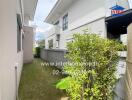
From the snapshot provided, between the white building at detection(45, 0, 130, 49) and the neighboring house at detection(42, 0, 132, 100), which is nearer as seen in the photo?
the neighboring house at detection(42, 0, 132, 100)

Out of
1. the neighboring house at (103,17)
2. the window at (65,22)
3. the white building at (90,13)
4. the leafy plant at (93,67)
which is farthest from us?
the window at (65,22)

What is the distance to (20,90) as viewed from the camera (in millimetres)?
6094

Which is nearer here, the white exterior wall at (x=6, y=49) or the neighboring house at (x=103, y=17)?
the white exterior wall at (x=6, y=49)

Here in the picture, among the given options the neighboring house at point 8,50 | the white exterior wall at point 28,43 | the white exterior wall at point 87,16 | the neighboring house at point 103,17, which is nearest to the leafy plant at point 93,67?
the neighboring house at point 103,17

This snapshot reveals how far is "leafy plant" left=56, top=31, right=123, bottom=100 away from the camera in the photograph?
4008mm

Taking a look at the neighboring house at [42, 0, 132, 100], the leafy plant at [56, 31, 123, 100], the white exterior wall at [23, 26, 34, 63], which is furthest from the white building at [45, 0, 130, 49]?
the white exterior wall at [23, 26, 34, 63]

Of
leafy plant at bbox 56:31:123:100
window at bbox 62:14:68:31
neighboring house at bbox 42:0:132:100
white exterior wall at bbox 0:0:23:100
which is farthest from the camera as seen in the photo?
window at bbox 62:14:68:31

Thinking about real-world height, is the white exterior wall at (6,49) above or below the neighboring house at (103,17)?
below

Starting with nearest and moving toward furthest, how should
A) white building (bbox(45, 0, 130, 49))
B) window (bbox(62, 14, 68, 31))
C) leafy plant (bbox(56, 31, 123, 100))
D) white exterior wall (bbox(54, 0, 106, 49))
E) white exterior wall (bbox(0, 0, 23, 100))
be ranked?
white exterior wall (bbox(0, 0, 23, 100))
leafy plant (bbox(56, 31, 123, 100))
white building (bbox(45, 0, 130, 49))
white exterior wall (bbox(54, 0, 106, 49))
window (bbox(62, 14, 68, 31))

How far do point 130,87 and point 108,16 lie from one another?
5.34m

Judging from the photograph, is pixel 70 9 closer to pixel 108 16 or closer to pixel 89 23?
pixel 89 23

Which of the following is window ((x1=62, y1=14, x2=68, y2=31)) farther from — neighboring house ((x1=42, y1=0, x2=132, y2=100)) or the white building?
neighboring house ((x1=42, y1=0, x2=132, y2=100))

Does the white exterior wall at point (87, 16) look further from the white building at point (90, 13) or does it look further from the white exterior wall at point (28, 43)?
the white exterior wall at point (28, 43)

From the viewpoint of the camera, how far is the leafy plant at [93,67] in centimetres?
401
